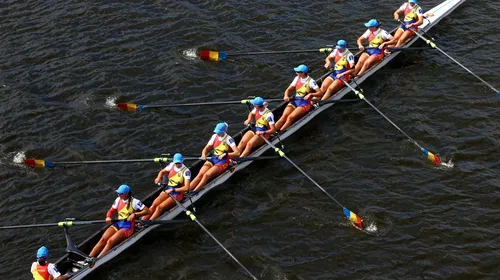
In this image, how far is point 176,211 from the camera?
64.5 ft

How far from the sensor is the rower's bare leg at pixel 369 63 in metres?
25.6

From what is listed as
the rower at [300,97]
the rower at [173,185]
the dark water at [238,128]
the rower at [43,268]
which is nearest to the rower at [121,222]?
the dark water at [238,128]

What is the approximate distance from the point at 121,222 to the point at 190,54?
1191 centimetres

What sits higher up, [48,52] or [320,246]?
[48,52]

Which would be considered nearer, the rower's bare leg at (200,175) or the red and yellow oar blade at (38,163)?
the rower's bare leg at (200,175)

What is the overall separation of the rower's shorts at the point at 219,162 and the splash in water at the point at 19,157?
7.63 m

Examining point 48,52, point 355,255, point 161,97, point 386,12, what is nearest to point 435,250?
point 355,255

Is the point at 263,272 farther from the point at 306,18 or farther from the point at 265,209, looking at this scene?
the point at 306,18

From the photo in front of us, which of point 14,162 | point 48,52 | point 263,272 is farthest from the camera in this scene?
point 48,52

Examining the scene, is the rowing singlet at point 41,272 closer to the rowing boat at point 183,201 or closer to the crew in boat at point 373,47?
the rowing boat at point 183,201

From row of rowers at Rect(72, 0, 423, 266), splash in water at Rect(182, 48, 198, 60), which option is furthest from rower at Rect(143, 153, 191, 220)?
splash in water at Rect(182, 48, 198, 60)

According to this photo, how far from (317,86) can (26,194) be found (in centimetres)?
1212

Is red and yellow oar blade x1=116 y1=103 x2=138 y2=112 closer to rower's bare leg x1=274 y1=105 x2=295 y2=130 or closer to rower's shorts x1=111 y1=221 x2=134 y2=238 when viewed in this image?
rower's bare leg x1=274 y1=105 x2=295 y2=130

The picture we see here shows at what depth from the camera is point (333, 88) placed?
2439cm
